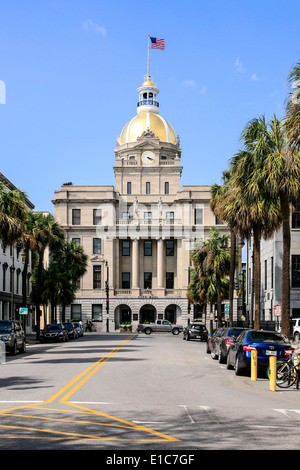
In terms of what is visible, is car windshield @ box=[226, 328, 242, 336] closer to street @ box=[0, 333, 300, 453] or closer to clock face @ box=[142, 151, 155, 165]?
street @ box=[0, 333, 300, 453]

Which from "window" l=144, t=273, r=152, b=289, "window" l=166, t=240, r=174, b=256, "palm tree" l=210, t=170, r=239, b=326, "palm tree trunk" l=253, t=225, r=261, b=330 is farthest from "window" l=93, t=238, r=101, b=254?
"palm tree trunk" l=253, t=225, r=261, b=330

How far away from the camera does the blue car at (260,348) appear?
66.0 feet

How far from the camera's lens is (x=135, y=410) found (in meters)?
12.0

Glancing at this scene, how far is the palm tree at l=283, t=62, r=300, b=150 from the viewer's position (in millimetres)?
21453

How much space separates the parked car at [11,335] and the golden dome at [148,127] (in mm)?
74882

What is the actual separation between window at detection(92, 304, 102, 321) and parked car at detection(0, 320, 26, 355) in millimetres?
59895

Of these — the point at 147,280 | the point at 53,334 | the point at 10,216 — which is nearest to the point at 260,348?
the point at 10,216

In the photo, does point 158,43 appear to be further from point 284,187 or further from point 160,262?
point 284,187

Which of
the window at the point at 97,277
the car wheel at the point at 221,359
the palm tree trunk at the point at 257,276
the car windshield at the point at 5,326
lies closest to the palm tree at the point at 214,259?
the palm tree trunk at the point at 257,276

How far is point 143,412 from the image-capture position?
1173 centimetres

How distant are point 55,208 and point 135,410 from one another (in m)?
84.3

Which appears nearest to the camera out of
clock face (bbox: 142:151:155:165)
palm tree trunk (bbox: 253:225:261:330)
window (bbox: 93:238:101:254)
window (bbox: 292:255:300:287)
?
palm tree trunk (bbox: 253:225:261:330)

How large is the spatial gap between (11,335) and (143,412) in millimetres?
20158
